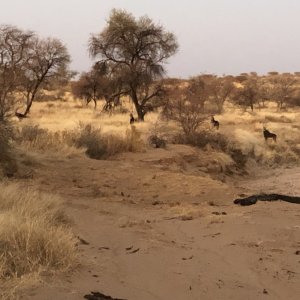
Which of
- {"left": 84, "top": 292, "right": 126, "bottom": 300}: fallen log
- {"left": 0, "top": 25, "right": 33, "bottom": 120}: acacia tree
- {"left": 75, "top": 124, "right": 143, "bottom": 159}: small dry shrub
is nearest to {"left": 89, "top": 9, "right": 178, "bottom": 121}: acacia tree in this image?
{"left": 0, "top": 25, "right": 33, "bottom": 120}: acacia tree

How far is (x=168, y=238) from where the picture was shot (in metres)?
7.54

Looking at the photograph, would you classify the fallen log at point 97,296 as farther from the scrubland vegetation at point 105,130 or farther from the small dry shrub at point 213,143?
the small dry shrub at point 213,143

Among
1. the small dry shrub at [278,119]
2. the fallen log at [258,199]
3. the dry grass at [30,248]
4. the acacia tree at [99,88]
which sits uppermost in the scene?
the acacia tree at [99,88]

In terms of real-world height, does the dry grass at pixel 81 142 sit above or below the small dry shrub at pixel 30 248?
below

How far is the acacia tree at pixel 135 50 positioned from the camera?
31703 mm

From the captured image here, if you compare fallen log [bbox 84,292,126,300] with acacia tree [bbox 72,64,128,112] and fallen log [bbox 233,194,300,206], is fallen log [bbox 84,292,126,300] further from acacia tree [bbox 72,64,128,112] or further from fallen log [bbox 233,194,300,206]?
acacia tree [bbox 72,64,128,112]

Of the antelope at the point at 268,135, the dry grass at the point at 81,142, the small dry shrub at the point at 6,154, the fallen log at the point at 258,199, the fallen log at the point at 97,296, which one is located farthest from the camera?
the antelope at the point at 268,135

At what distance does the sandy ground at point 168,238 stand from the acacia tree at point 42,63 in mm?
25150

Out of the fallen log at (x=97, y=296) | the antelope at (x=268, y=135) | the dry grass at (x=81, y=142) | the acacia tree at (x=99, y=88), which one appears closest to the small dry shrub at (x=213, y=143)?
the antelope at (x=268, y=135)

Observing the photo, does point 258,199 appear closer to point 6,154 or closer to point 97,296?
point 6,154

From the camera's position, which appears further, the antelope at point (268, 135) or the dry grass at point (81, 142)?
the antelope at point (268, 135)

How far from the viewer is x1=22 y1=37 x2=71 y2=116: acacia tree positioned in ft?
125

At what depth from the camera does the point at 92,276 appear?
5234mm

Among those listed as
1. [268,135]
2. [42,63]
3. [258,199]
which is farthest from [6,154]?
[42,63]
